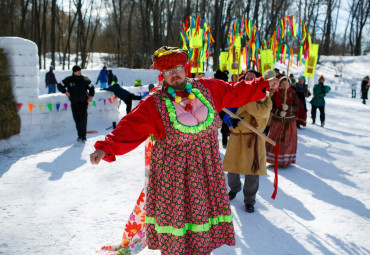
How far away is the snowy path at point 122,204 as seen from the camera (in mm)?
3256

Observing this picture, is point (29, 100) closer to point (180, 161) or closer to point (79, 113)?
point (79, 113)

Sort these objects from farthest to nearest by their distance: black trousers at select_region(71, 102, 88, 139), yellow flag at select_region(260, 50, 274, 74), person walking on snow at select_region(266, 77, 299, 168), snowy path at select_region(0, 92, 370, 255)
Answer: yellow flag at select_region(260, 50, 274, 74) → black trousers at select_region(71, 102, 88, 139) → person walking on snow at select_region(266, 77, 299, 168) → snowy path at select_region(0, 92, 370, 255)

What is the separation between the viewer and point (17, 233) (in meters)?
3.34

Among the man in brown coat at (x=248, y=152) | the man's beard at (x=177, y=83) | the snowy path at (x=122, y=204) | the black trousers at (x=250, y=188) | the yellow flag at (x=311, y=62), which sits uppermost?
the yellow flag at (x=311, y=62)

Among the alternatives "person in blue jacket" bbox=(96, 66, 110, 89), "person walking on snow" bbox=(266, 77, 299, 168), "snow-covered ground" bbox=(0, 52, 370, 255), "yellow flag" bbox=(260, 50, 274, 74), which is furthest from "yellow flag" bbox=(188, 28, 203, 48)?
"person in blue jacket" bbox=(96, 66, 110, 89)

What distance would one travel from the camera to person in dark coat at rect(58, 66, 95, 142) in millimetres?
6874

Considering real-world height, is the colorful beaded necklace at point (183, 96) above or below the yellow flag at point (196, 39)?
below

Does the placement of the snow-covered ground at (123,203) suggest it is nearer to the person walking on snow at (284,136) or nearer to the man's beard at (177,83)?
the person walking on snow at (284,136)

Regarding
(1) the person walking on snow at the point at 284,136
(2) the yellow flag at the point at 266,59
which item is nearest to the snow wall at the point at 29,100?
(1) the person walking on snow at the point at 284,136

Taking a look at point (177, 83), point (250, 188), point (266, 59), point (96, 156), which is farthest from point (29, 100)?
point (96, 156)

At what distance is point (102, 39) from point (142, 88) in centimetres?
3297

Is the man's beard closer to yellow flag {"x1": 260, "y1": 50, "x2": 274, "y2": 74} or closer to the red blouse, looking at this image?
the red blouse

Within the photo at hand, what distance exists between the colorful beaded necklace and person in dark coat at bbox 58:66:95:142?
4930mm

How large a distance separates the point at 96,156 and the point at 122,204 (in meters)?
2.20
